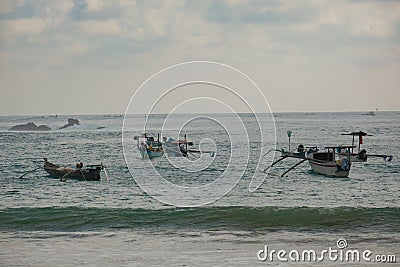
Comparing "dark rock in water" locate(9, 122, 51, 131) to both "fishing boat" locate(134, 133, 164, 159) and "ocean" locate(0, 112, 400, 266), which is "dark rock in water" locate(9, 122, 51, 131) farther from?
"ocean" locate(0, 112, 400, 266)

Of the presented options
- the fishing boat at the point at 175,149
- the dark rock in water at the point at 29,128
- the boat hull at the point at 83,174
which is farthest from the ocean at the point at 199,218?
the dark rock in water at the point at 29,128

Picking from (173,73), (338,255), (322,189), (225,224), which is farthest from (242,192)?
(338,255)

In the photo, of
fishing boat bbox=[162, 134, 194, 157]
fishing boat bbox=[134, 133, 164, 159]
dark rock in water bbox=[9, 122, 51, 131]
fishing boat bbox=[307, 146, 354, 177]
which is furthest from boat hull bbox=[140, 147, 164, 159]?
dark rock in water bbox=[9, 122, 51, 131]

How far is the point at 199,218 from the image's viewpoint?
18547 mm

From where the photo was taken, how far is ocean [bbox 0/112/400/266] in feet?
42.2

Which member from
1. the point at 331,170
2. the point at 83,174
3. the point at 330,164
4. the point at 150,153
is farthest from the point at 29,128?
the point at 331,170

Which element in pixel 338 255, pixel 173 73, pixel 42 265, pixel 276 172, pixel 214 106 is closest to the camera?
pixel 42 265

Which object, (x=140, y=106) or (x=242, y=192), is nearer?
(x=140, y=106)

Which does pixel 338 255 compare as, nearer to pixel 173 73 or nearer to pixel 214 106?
pixel 173 73

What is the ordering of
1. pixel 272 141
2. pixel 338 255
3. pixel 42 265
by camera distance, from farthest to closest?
pixel 272 141, pixel 338 255, pixel 42 265

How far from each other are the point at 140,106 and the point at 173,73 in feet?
11.6

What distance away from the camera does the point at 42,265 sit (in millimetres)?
11883

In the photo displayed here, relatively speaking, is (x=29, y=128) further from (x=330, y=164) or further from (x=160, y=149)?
(x=330, y=164)

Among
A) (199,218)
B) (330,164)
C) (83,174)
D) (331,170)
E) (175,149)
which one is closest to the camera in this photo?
(199,218)
